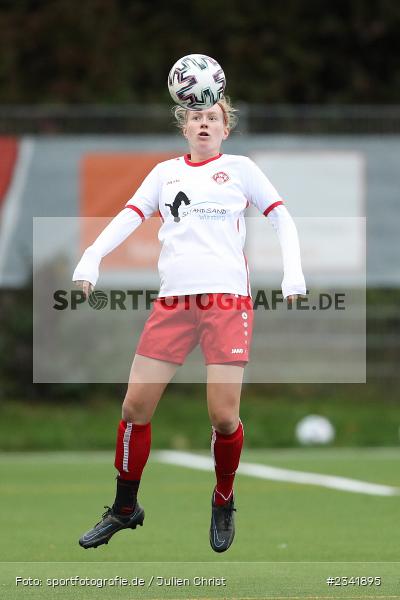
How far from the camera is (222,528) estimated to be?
7.43 m

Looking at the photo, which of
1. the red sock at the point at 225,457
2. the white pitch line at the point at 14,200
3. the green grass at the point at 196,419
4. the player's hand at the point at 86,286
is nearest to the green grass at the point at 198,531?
the red sock at the point at 225,457

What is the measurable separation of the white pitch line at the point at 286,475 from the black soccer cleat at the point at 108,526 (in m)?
3.99

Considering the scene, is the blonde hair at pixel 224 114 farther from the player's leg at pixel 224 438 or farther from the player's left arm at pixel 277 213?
the player's leg at pixel 224 438

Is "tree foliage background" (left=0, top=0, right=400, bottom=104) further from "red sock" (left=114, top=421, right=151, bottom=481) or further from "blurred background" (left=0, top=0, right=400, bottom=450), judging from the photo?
"red sock" (left=114, top=421, right=151, bottom=481)

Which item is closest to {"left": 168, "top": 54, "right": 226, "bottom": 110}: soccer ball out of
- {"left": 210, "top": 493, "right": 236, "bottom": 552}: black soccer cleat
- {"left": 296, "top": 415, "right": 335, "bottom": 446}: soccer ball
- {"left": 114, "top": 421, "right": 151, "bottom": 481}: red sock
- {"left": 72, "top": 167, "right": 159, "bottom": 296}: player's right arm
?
{"left": 72, "top": 167, "right": 159, "bottom": 296}: player's right arm

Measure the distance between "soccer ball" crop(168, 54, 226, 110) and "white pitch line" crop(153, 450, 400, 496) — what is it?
4693 mm

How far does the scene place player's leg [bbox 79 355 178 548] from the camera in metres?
7.24

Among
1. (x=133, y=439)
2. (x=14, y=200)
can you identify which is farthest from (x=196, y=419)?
(x=133, y=439)

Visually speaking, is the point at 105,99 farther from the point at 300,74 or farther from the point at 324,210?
the point at 324,210

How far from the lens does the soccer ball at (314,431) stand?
1477cm

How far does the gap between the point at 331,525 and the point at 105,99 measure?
11.1 metres

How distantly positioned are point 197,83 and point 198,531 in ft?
11.1

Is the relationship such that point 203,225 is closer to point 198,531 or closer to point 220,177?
point 220,177

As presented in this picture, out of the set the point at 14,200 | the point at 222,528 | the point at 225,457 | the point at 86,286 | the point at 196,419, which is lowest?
the point at 196,419
